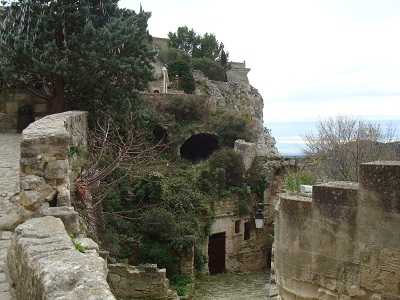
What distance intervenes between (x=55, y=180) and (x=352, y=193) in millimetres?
3706

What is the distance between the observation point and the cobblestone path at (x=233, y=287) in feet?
54.7

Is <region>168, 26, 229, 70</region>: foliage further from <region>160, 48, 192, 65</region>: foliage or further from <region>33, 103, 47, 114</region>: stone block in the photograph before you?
<region>33, 103, 47, 114</region>: stone block

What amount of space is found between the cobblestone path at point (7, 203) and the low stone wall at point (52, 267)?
10 cm

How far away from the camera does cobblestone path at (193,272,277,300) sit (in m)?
16.7

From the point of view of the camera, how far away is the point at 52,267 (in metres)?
3.02

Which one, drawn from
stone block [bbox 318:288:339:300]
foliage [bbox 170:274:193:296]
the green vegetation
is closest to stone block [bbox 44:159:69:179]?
the green vegetation

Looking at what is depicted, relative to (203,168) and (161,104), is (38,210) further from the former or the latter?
(161,104)

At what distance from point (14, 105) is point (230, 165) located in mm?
10343

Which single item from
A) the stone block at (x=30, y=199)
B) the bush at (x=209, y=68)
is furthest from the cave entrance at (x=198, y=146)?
the stone block at (x=30, y=199)

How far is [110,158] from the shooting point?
12469mm

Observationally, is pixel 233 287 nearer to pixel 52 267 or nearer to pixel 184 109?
pixel 184 109

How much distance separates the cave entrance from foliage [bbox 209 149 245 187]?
4.20 metres

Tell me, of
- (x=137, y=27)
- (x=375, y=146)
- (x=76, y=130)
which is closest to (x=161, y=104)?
(x=137, y=27)

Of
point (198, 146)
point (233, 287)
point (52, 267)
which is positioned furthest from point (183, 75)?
point (52, 267)
